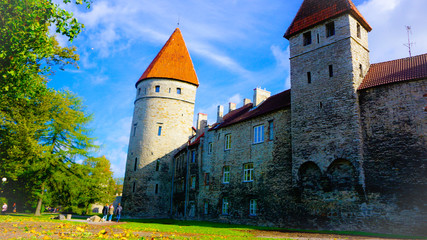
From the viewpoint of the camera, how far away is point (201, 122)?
3850 centimetres

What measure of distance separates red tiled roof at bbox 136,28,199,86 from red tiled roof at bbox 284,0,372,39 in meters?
18.4

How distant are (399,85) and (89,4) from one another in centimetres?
1603

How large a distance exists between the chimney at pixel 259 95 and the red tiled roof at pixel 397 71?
10.3 metres

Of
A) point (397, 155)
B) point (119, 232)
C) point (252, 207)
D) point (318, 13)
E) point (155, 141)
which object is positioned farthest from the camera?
point (155, 141)

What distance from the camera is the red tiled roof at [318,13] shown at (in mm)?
20594

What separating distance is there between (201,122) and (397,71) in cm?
2370

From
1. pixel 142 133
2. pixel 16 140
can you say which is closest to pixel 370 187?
pixel 16 140

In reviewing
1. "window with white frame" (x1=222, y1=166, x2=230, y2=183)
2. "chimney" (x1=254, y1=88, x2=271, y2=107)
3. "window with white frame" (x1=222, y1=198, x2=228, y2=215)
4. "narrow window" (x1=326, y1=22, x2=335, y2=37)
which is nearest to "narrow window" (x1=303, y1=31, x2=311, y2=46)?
"narrow window" (x1=326, y1=22, x2=335, y2=37)

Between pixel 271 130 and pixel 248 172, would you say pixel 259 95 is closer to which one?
pixel 271 130

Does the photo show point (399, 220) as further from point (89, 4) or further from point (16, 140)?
point (16, 140)

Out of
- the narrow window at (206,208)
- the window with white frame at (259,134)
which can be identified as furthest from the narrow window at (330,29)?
the narrow window at (206,208)

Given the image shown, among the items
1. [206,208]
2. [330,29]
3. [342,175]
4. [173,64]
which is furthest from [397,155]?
[173,64]

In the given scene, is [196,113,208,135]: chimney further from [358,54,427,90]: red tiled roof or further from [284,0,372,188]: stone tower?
[358,54,427,90]: red tiled roof

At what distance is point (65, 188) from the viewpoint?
29297mm
